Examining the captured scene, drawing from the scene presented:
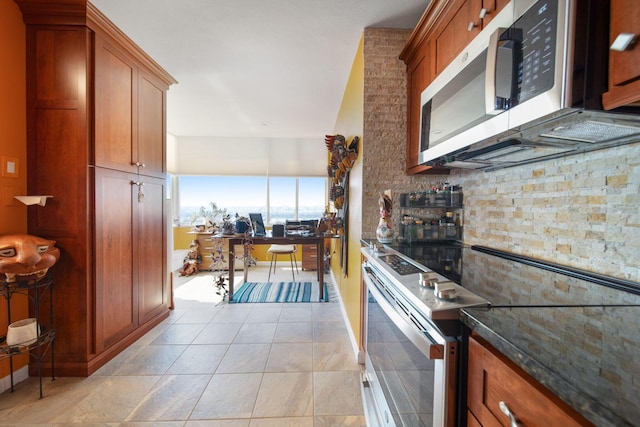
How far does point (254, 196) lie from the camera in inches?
221

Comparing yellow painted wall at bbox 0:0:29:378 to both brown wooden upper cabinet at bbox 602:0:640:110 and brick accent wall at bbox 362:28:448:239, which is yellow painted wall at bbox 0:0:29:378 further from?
brown wooden upper cabinet at bbox 602:0:640:110

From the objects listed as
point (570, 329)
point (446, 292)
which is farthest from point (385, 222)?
point (570, 329)

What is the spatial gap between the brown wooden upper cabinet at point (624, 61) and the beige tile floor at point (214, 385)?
5.73 ft

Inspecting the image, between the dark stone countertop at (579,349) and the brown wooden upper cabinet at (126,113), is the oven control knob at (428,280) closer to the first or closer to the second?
the dark stone countertop at (579,349)

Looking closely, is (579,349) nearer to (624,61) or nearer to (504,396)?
(504,396)

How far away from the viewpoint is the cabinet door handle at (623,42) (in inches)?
23.4

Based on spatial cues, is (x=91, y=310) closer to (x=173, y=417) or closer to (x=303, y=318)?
(x=173, y=417)

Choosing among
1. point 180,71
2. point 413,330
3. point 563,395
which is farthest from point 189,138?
point 563,395

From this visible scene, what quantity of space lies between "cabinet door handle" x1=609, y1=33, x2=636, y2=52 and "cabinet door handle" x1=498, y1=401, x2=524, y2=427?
86 centimetres

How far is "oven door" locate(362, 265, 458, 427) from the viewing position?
71cm

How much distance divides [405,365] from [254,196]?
5009 mm

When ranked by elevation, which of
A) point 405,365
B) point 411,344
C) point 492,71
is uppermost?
point 492,71

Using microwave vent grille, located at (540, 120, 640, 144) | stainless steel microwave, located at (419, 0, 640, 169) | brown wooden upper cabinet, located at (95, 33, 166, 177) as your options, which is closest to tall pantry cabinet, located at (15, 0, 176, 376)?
brown wooden upper cabinet, located at (95, 33, 166, 177)

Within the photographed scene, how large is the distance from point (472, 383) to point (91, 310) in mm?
2372
